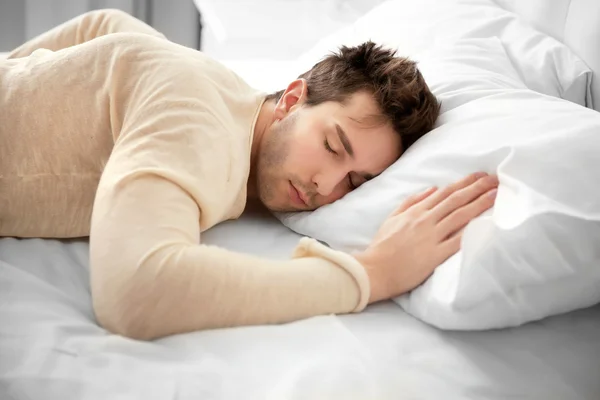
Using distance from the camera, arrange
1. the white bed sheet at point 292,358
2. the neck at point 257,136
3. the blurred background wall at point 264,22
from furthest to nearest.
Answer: the blurred background wall at point 264,22 → the neck at point 257,136 → the white bed sheet at point 292,358

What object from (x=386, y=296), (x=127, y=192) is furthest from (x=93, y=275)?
(x=386, y=296)

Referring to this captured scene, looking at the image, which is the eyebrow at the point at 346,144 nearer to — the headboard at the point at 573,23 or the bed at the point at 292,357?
the bed at the point at 292,357

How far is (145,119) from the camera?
926 millimetres

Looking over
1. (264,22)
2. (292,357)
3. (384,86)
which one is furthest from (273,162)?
(264,22)

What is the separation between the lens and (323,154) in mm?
1087

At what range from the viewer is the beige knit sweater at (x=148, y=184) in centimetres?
78

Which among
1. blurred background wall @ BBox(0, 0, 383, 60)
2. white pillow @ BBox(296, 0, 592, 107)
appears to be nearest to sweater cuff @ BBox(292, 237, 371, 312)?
white pillow @ BBox(296, 0, 592, 107)

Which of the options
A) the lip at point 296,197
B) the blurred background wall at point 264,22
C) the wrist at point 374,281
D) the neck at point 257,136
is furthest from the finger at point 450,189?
the blurred background wall at point 264,22

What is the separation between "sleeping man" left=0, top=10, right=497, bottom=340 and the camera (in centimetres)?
79

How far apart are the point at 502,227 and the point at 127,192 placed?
0.45 m

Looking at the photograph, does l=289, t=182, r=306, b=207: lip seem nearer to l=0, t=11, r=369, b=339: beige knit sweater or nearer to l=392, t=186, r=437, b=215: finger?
l=0, t=11, r=369, b=339: beige knit sweater

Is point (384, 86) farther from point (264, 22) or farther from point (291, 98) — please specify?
point (264, 22)

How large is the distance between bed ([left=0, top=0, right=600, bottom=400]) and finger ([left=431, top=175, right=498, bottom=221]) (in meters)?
0.14

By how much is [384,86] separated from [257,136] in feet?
0.78
